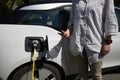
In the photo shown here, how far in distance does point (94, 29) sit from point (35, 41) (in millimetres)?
1086

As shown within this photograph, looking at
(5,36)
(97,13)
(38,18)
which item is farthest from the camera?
(38,18)

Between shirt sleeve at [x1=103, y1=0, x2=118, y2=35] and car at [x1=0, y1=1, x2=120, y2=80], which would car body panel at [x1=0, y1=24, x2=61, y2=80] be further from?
shirt sleeve at [x1=103, y1=0, x2=118, y2=35]

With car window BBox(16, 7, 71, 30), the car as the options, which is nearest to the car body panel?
the car

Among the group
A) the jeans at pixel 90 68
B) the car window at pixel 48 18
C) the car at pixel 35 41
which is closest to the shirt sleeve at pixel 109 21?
the jeans at pixel 90 68

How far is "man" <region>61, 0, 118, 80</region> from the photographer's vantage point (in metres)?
4.07

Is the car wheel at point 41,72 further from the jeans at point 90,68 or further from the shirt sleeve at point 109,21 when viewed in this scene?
the shirt sleeve at point 109,21

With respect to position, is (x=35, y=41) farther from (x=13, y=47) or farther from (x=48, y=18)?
(x=48, y=18)

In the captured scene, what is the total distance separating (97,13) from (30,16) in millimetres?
1521

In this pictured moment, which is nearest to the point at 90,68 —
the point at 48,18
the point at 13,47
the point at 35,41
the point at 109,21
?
the point at 109,21

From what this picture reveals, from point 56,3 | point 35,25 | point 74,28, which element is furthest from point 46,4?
point 74,28

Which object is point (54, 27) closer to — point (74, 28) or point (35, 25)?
point (35, 25)

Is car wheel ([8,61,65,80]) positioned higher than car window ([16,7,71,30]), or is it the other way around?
car window ([16,7,71,30])

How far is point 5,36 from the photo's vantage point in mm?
4934

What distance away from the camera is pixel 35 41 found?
16.2ft
